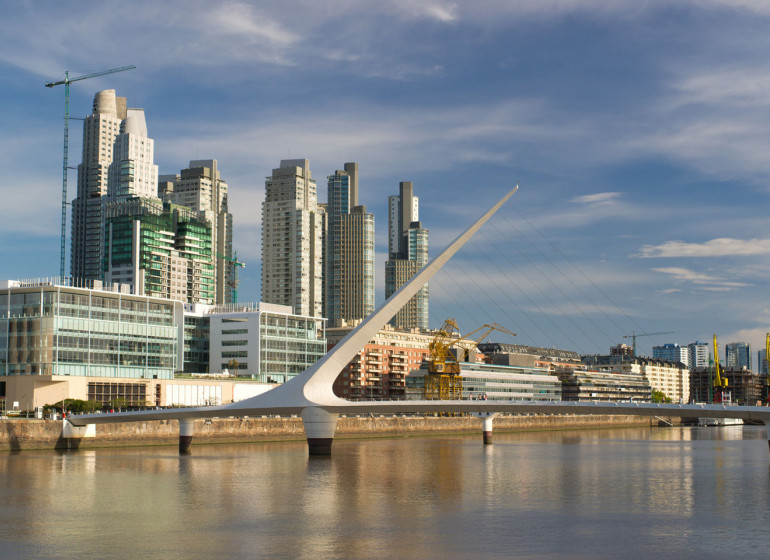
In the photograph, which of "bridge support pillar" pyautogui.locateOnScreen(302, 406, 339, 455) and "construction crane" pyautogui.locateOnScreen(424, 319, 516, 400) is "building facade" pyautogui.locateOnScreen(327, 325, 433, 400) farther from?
"bridge support pillar" pyautogui.locateOnScreen(302, 406, 339, 455)

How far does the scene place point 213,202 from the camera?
7362 inches

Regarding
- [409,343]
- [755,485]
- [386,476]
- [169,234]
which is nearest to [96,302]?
[386,476]

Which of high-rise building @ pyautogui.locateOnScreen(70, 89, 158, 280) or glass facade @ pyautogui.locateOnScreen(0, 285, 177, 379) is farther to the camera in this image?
high-rise building @ pyautogui.locateOnScreen(70, 89, 158, 280)

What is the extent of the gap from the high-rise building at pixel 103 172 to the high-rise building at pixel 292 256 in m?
22.7

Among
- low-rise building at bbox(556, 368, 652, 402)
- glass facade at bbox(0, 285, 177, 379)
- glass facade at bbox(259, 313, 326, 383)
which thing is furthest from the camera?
low-rise building at bbox(556, 368, 652, 402)

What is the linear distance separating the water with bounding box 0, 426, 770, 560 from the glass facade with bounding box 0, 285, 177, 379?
60.1ft

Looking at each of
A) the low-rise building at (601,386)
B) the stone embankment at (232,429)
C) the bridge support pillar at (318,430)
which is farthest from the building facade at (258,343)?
the low-rise building at (601,386)

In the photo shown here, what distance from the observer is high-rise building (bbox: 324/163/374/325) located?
17425cm

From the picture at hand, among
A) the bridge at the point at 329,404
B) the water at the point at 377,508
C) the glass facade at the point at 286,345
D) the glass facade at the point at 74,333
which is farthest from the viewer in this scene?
the glass facade at the point at 286,345

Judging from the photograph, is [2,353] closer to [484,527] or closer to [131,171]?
[484,527]

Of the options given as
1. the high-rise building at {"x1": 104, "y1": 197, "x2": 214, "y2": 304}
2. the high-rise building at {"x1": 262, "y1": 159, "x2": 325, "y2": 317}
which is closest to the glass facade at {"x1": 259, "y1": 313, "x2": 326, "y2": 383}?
the high-rise building at {"x1": 104, "y1": 197, "x2": 214, "y2": 304}

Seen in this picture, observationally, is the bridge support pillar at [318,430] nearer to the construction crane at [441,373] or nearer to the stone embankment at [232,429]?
the stone embankment at [232,429]

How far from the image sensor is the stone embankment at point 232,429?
48562 millimetres

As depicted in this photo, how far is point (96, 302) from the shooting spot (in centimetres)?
6656
